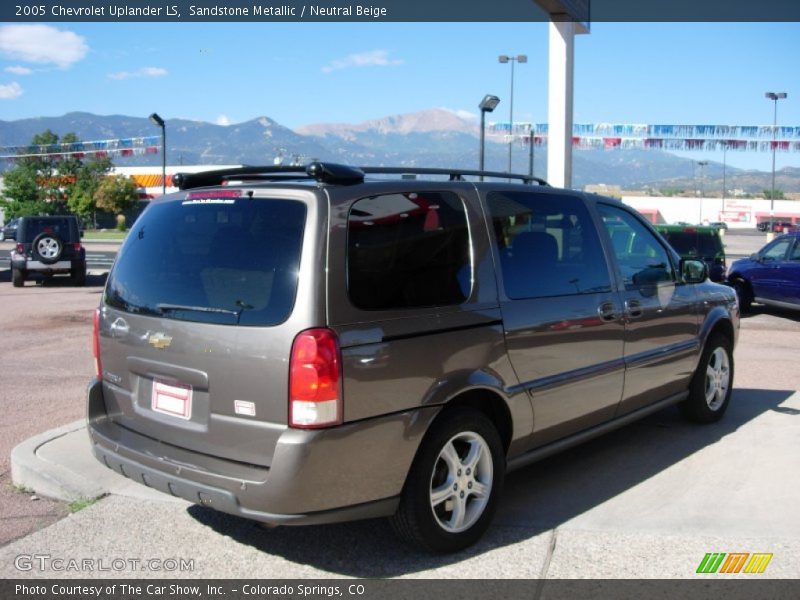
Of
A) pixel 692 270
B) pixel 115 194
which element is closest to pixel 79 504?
pixel 692 270

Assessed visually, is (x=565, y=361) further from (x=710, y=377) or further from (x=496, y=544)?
(x=710, y=377)

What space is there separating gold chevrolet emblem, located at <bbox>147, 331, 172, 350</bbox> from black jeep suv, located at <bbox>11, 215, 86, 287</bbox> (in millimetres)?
17206

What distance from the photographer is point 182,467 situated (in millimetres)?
3676

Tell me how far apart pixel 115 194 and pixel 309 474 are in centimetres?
7322

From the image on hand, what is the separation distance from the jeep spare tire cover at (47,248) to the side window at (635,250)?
17.1 metres

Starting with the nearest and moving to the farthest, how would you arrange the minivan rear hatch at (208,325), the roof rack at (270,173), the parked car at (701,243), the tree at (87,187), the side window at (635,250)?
the minivan rear hatch at (208,325) → the roof rack at (270,173) → the side window at (635,250) → the parked car at (701,243) → the tree at (87,187)

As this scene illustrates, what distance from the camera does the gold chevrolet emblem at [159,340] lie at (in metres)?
3.76

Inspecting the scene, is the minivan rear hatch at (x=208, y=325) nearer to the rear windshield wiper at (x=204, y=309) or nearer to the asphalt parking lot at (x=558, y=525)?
the rear windshield wiper at (x=204, y=309)

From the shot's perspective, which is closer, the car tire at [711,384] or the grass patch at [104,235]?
the car tire at [711,384]

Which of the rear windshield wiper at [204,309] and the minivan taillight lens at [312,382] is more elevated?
the rear windshield wiper at [204,309]

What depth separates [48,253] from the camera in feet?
64.3

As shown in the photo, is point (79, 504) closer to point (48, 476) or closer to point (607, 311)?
point (48, 476)

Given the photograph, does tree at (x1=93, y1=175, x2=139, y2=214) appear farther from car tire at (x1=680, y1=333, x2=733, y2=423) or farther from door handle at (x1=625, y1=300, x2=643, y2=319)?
door handle at (x1=625, y1=300, x2=643, y2=319)

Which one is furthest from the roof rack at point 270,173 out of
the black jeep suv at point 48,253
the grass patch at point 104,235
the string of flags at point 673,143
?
the grass patch at point 104,235
